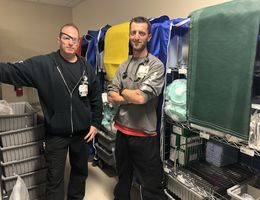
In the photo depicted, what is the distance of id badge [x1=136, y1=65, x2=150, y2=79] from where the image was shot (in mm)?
1631

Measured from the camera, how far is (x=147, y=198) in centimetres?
178

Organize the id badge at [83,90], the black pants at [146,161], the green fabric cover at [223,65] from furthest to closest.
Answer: the id badge at [83,90]
the black pants at [146,161]
the green fabric cover at [223,65]

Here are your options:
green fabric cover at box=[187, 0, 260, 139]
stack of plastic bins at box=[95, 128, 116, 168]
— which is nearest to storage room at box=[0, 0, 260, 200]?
green fabric cover at box=[187, 0, 260, 139]

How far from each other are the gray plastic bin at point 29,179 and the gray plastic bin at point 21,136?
30cm

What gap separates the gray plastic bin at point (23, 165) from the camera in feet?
6.28

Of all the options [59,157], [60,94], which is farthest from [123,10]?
[59,157]

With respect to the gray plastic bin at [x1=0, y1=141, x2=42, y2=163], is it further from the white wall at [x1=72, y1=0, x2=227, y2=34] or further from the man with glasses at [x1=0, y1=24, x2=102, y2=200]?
the white wall at [x1=72, y1=0, x2=227, y2=34]

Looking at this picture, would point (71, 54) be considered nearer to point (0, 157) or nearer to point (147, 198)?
point (0, 157)

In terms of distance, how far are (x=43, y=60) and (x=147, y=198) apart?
1.38 metres

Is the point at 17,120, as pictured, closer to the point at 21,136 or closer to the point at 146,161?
the point at 21,136

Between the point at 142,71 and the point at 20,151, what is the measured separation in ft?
4.19

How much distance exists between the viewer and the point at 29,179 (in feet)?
6.66

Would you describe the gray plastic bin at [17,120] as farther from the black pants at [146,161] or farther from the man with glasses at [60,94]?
the black pants at [146,161]

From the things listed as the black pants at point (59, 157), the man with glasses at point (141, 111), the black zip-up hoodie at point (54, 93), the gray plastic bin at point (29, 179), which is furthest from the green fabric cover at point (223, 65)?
the gray plastic bin at point (29, 179)
